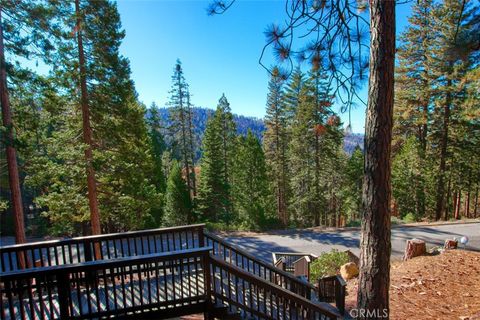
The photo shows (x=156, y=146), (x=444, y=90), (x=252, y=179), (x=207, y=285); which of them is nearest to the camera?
(x=207, y=285)

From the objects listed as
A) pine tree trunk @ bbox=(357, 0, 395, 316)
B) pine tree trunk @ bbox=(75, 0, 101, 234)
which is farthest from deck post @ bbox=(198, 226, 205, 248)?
pine tree trunk @ bbox=(75, 0, 101, 234)

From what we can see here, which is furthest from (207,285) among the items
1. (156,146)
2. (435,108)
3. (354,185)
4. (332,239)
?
(156,146)

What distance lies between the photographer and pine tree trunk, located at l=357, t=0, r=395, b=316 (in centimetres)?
288

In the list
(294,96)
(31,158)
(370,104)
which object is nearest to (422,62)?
(294,96)

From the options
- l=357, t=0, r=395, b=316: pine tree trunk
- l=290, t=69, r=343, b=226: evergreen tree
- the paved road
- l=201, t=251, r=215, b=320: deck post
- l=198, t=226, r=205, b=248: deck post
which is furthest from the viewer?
l=290, t=69, r=343, b=226: evergreen tree

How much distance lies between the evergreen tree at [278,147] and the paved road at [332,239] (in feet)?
22.2

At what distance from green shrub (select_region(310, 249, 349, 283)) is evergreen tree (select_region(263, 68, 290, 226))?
37.8ft

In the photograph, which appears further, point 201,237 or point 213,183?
point 213,183

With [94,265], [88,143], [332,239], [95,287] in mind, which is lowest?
[332,239]

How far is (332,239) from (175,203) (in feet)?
37.6

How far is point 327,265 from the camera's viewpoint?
29.3 feet

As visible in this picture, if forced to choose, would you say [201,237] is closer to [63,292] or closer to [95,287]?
[95,287]

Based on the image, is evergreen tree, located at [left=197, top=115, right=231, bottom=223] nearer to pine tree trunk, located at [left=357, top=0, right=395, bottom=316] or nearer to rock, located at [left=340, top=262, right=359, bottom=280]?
rock, located at [left=340, top=262, right=359, bottom=280]

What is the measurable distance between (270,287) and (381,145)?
2.41m
